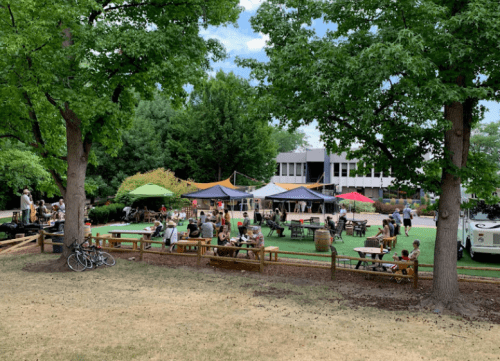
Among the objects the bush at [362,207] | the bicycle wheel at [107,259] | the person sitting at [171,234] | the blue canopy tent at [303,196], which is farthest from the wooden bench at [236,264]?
the bush at [362,207]

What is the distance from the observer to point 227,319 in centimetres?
807

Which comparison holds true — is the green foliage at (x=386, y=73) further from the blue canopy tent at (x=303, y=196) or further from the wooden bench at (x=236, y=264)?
the blue canopy tent at (x=303, y=196)

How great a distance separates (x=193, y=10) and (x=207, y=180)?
1338 inches

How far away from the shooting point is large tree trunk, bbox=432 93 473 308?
9250mm

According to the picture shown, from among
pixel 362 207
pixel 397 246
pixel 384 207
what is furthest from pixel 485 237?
pixel 384 207

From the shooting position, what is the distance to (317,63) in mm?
9062

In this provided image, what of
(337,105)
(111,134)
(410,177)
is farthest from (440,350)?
(111,134)

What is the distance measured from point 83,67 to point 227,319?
9306 mm

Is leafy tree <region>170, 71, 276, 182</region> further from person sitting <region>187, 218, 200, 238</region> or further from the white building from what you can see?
person sitting <region>187, 218, 200, 238</region>

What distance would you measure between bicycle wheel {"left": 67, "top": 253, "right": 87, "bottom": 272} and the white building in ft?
140

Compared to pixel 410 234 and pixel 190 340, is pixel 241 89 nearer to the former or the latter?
pixel 190 340

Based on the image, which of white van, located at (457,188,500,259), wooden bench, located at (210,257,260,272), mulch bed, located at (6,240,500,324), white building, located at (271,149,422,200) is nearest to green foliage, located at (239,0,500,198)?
mulch bed, located at (6,240,500,324)

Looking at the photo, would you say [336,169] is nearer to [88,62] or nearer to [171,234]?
[171,234]

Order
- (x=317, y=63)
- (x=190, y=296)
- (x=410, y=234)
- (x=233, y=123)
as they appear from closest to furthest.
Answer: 1. (x=317, y=63)
2. (x=190, y=296)
3. (x=410, y=234)
4. (x=233, y=123)
